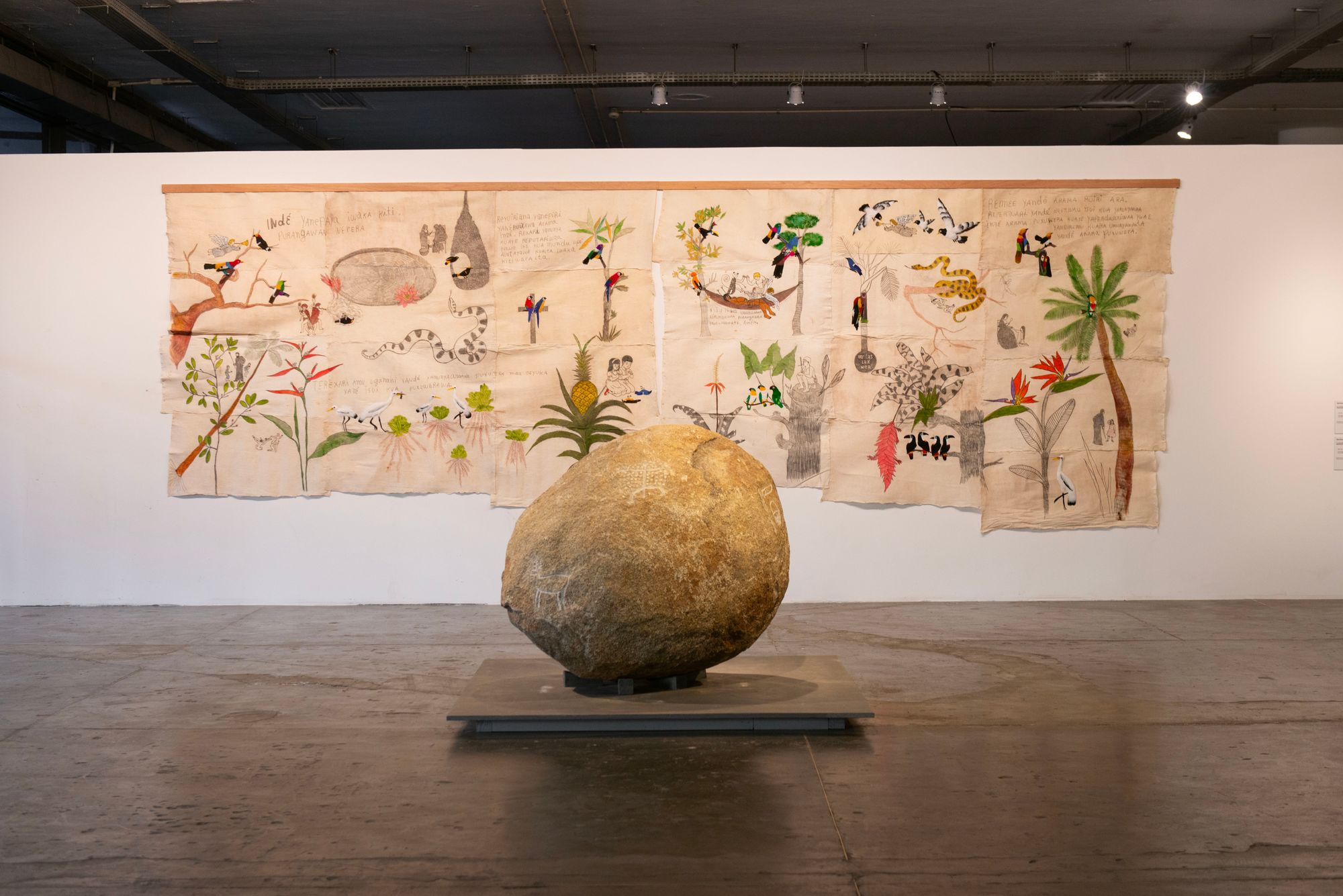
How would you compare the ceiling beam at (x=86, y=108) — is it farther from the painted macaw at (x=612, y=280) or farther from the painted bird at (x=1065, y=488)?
the painted bird at (x=1065, y=488)

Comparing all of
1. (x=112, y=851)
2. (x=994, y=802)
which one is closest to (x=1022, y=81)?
(x=994, y=802)

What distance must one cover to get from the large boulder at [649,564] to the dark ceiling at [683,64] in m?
4.37

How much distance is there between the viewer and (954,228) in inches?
262

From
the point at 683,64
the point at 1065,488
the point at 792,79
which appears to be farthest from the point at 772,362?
the point at 683,64

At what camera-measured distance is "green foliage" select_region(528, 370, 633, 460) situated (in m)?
6.63

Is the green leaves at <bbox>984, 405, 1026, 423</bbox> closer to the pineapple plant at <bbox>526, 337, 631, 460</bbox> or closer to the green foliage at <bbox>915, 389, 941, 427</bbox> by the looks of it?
the green foliage at <bbox>915, 389, 941, 427</bbox>

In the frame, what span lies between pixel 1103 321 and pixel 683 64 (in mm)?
3877

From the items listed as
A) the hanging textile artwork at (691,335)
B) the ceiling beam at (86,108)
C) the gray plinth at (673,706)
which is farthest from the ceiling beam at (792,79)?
the gray plinth at (673,706)

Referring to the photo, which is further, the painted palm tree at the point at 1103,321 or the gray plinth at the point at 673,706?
the painted palm tree at the point at 1103,321

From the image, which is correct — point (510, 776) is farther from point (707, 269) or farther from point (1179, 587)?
point (1179, 587)

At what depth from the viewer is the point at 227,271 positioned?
6.69 m

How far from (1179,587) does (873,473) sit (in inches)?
79.6

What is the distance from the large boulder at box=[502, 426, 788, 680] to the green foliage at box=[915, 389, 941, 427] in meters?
2.68

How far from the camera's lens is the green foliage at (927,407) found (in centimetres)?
667
